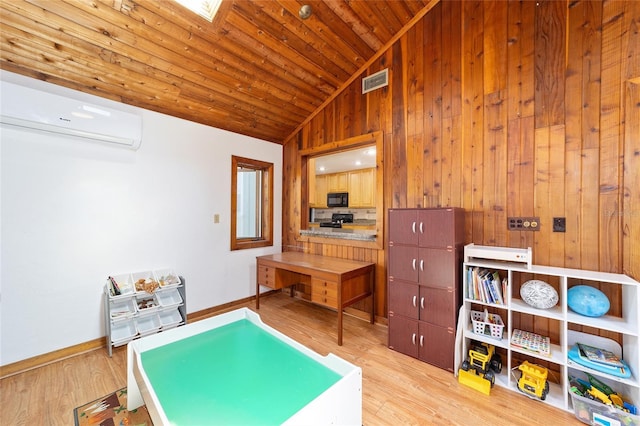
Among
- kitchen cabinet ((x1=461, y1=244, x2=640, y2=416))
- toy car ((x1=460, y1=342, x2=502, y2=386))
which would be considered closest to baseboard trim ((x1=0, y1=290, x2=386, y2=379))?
toy car ((x1=460, y1=342, x2=502, y2=386))

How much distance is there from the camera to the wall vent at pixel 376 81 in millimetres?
2951

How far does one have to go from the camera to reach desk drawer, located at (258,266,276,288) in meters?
3.29

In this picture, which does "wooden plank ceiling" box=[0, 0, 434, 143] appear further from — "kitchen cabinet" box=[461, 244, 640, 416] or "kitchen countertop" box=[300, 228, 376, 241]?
"kitchen cabinet" box=[461, 244, 640, 416]

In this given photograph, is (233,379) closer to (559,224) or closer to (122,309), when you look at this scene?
(122,309)

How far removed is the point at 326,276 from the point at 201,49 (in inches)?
101

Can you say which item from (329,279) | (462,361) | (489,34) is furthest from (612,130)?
(329,279)

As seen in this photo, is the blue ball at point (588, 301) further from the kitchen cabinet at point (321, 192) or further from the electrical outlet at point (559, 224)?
the kitchen cabinet at point (321, 192)

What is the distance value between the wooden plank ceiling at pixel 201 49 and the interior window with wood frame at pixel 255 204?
826 millimetres

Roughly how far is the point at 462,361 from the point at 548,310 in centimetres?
76

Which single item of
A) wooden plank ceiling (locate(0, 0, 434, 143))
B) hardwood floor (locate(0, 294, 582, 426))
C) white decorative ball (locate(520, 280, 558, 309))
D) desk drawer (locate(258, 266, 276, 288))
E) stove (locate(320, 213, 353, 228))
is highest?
wooden plank ceiling (locate(0, 0, 434, 143))

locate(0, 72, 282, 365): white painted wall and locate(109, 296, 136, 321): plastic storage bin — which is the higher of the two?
locate(0, 72, 282, 365): white painted wall

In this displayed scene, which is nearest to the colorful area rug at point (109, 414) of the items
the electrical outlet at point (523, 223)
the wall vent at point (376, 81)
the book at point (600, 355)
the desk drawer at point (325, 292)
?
the desk drawer at point (325, 292)

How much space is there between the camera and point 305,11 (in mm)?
2299

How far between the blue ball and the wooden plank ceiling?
290cm
